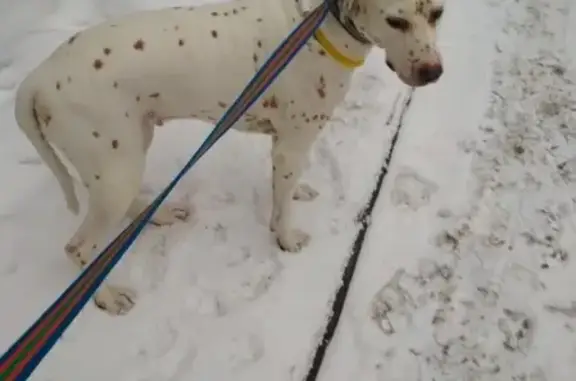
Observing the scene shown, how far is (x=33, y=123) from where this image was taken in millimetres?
1709

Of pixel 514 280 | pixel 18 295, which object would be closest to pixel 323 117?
pixel 514 280

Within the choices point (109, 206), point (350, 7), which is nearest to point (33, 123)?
point (109, 206)

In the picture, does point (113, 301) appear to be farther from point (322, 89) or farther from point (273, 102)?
point (322, 89)

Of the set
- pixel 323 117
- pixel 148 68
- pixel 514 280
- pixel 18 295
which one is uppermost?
pixel 148 68

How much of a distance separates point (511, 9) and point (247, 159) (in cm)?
145

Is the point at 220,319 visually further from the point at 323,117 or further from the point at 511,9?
the point at 511,9

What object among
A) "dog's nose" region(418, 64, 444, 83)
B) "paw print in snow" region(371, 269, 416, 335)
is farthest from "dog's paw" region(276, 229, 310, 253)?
"dog's nose" region(418, 64, 444, 83)

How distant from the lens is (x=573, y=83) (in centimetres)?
280

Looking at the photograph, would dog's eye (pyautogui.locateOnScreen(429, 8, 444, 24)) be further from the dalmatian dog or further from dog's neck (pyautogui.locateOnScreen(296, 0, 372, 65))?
dog's neck (pyautogui.locateOnScreen(296, 0, 372, 65))

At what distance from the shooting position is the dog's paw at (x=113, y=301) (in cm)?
199

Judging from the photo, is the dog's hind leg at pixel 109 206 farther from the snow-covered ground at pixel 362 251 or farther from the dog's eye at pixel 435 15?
the dog's eye at pixel 435 15

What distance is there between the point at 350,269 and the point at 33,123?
3.17 ft

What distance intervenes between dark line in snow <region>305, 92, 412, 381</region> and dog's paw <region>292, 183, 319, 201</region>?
160 millimetres

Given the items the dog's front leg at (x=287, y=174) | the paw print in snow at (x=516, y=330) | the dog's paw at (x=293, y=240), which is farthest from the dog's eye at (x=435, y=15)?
the paw print in snow at (x=516, y=330)
